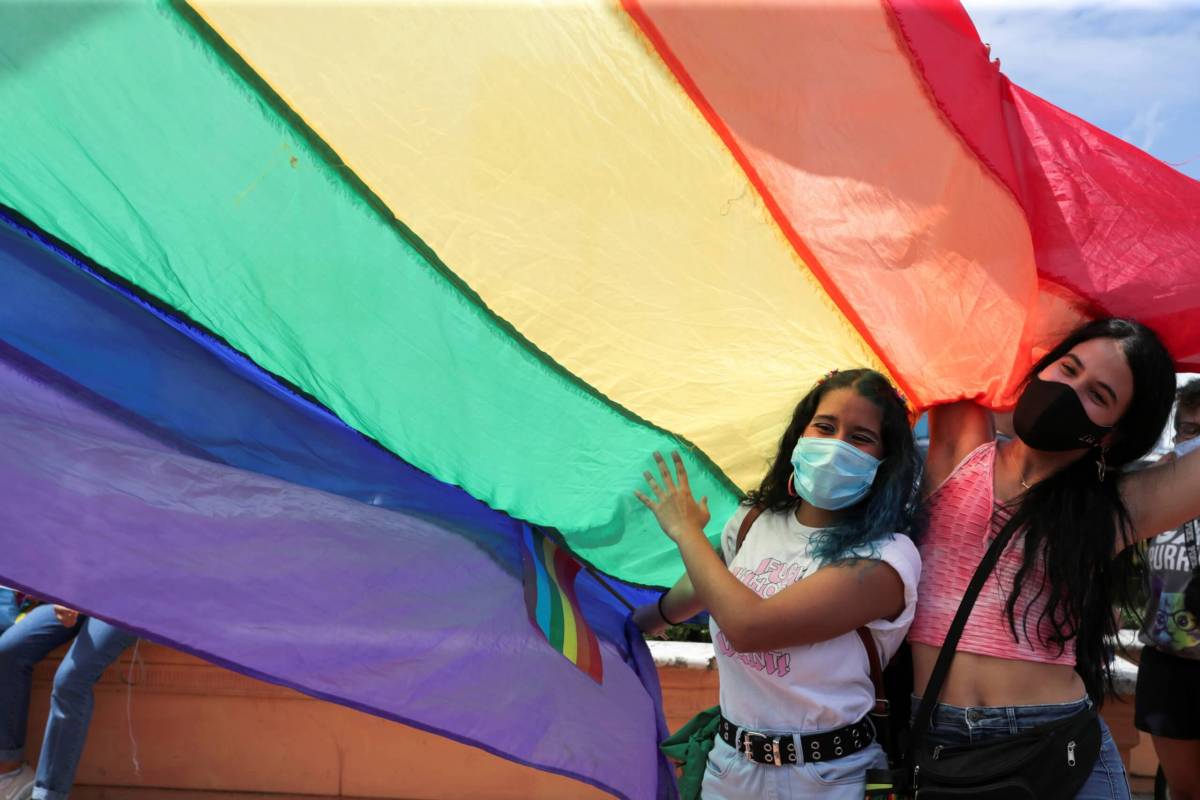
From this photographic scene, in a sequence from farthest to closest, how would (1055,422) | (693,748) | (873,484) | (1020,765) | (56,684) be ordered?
(56,684) < (693,748) < (873,484) < (1055,422) < (1020,765)

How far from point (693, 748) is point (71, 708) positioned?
2678mm

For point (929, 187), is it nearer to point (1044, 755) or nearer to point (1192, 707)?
point (1044, 755)

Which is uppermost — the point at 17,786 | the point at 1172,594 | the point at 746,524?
the point at 746,524

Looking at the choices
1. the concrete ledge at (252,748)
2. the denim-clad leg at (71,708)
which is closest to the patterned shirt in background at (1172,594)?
the concrete ledge at (252,748)

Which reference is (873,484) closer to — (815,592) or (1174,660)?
(815,592)

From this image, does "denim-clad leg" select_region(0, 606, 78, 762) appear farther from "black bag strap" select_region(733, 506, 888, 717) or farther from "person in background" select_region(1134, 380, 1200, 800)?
"person in background" select_region(1134, 380, 1200, 800)

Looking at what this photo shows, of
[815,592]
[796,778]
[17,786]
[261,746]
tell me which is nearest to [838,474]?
[815,592]

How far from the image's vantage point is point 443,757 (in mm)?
5082

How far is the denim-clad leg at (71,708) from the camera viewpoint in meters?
4.39

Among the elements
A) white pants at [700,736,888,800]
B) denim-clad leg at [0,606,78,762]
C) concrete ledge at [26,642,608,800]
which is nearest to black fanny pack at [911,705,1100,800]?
white pants at [700,736,888,800]

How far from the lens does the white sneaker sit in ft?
15.2

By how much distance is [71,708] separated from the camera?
174 inches

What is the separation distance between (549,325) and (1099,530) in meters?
1.27

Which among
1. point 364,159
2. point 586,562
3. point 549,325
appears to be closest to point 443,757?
point 586,562
